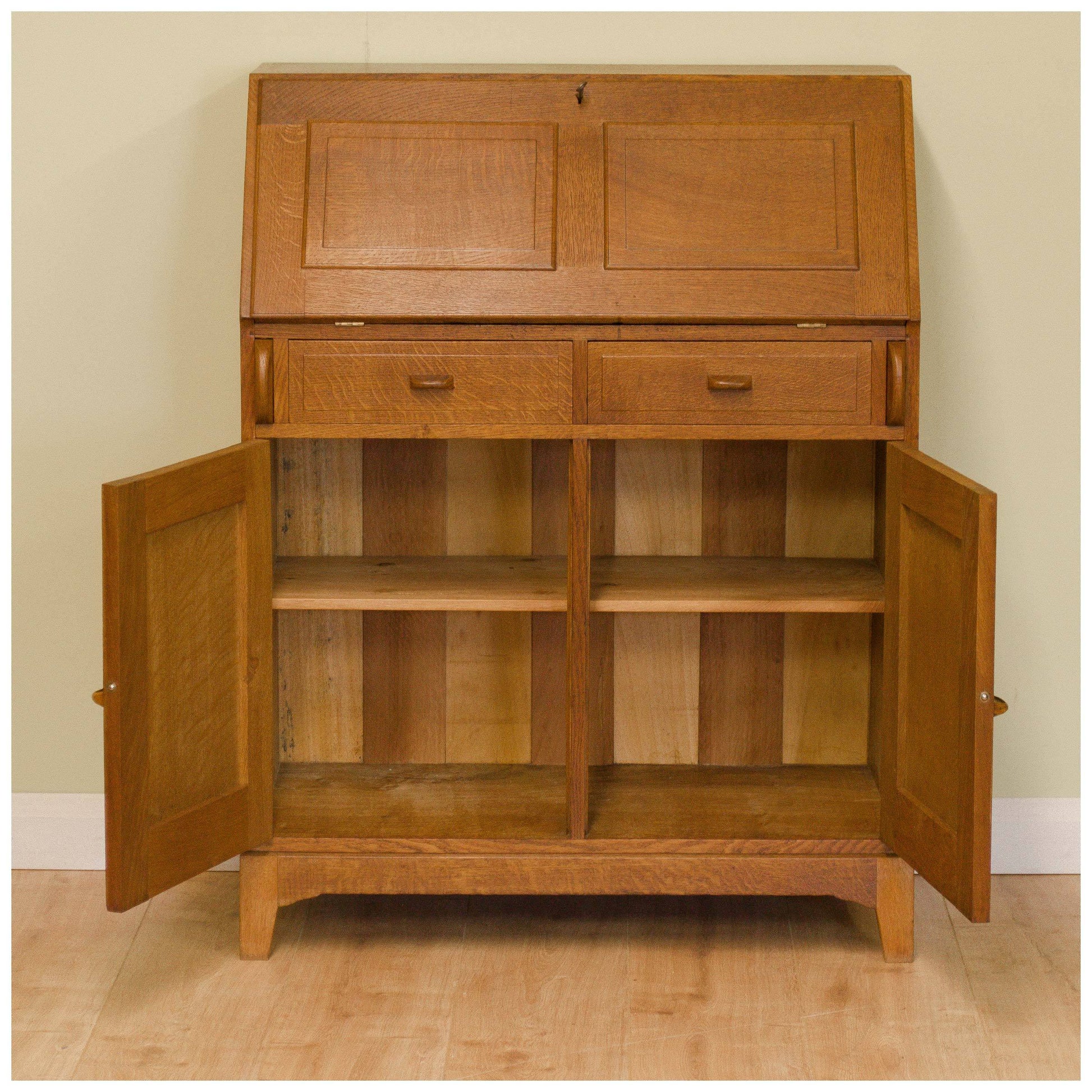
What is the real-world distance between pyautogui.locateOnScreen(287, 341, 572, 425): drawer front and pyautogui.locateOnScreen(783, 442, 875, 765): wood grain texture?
0.62 m

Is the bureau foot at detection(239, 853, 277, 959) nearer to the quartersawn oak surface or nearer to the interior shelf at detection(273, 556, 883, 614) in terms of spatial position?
the quartersawn oak surface

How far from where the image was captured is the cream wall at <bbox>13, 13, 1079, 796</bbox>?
8.45ft

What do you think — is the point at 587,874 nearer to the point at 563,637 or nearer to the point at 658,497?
the point at 563,637

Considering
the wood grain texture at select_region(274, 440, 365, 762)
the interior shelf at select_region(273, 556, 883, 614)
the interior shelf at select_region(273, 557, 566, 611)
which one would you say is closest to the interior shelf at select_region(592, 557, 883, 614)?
the interior shelf at select_region(273, 556, 883, 614)

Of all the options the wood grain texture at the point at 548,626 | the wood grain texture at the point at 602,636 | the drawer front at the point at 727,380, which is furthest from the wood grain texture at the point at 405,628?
the drawer front at the point at 727,380

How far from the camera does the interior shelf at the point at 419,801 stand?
2396mm

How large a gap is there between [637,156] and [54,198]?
3.78 ft

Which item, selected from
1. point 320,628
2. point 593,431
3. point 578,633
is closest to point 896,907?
point 578,633

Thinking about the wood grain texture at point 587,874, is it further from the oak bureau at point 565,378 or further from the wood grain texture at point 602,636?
the wood grain texture at point 602,636

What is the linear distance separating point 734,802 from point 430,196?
1.23m

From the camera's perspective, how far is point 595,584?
245 cm

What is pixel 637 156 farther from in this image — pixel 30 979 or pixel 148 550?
pixel 30 979

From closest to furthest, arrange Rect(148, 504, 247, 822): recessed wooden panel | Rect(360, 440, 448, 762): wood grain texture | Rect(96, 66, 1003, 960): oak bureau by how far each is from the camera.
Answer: Rect(148, 504, 247, 822): recessed wooden panel → Rect(96, 66, 1003, 960): oak bureau → Rect(360, 440, 448, 762): wood grain texture

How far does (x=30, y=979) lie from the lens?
233 cm
